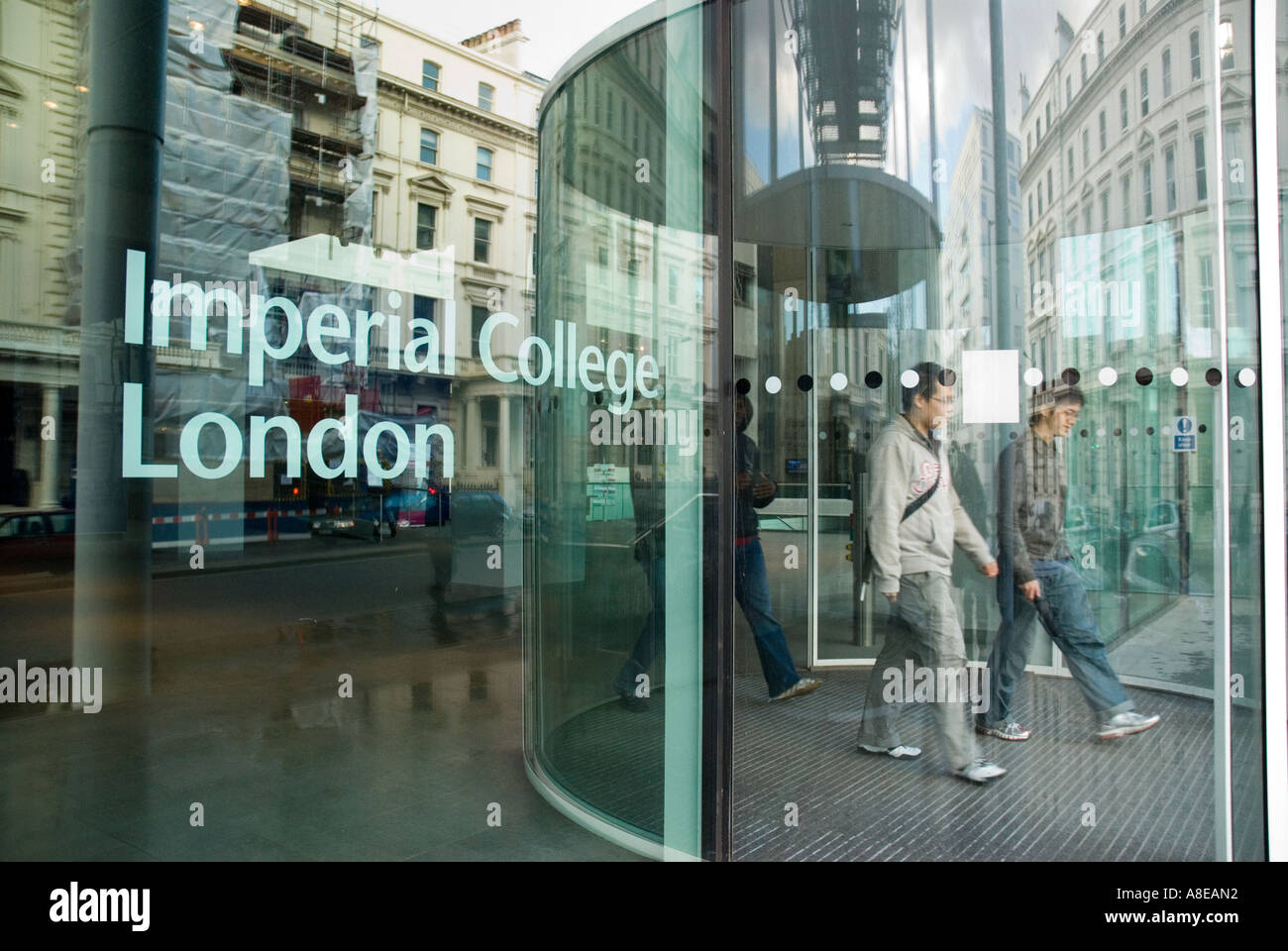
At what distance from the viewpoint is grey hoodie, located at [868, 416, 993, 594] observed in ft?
11.7

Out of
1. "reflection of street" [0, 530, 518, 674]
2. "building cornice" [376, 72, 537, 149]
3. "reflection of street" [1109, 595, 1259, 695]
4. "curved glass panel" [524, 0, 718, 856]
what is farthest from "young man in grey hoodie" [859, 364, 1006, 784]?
"building cornice" [376, 72, 537, 149]

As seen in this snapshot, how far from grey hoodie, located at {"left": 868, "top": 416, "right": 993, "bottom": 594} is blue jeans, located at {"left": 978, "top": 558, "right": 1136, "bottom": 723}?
260mm

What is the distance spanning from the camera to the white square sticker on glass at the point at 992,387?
347cm

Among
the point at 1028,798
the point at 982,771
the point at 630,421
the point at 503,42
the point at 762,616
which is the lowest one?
the point at 1028,798

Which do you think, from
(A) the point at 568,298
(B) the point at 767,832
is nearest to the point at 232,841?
(B) the point at 767,832

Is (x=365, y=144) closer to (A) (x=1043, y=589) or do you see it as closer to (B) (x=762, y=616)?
(B) (x=762, y=616)

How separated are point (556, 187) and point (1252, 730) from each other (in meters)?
3.51

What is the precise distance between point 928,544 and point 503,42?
289cm

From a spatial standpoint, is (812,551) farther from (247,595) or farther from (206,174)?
(206,174)

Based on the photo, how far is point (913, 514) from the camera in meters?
3.66

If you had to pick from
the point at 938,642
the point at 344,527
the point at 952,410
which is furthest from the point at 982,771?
the point at 344,527

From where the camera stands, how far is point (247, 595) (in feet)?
12.0

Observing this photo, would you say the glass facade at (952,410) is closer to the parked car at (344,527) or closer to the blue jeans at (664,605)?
the blue jeans at (664,605)
